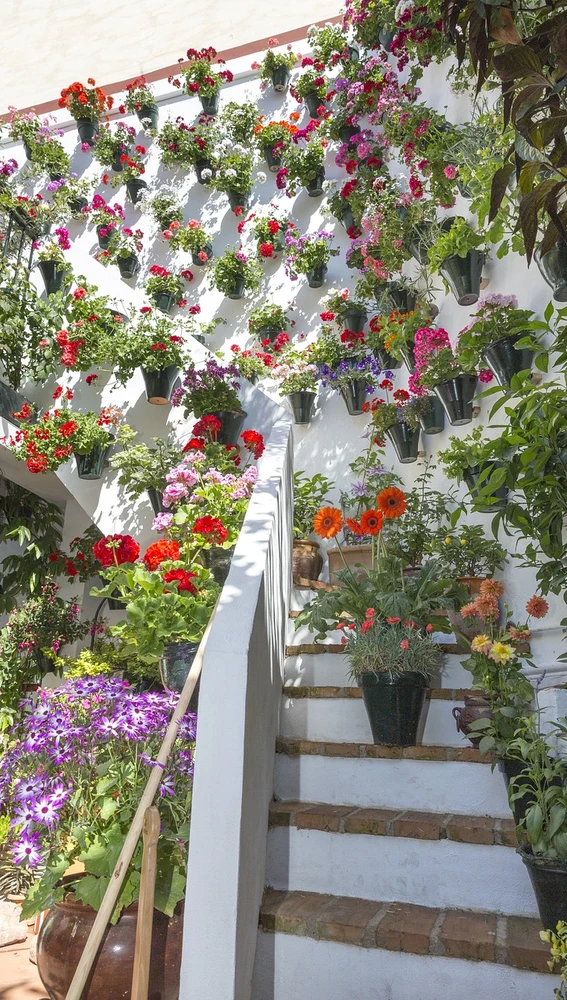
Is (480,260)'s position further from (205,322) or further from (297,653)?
(205,322)

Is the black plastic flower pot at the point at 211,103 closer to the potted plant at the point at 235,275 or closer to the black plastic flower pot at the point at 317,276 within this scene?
the potted plant at the point at 235,275

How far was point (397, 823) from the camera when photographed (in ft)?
7.64

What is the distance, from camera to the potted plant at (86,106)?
6.61 meters

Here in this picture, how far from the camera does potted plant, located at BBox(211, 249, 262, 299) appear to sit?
5.83 meters

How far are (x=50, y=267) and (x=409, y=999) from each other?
4546 millimetres

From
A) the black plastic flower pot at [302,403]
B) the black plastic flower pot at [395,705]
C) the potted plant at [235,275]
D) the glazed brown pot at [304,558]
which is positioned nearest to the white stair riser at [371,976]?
the black plastic flower pot at [395,705]

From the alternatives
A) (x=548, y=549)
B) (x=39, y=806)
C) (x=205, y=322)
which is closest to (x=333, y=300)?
(x=205, y=322)

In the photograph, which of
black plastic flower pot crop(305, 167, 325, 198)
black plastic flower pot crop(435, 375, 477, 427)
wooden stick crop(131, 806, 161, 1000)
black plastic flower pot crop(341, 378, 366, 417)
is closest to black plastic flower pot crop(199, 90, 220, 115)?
black plastic flower pot crop(305, 167, 325, 198)

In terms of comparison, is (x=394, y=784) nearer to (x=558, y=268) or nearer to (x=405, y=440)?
(x=558, y=268)

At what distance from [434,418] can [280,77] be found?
4.05 meters

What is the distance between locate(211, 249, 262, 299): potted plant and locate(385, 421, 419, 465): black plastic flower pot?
82.9 inches

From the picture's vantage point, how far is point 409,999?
1.95 m

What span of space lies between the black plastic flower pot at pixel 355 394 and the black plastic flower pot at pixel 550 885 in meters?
3.51

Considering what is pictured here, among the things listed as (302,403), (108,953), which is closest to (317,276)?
(302,403)
